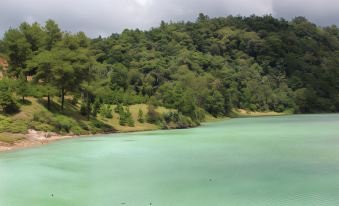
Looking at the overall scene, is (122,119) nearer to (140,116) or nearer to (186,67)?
(140,116)

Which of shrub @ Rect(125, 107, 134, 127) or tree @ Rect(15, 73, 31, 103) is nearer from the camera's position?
tree @ Rect(15, 73, 31, 103)

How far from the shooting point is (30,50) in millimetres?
62938

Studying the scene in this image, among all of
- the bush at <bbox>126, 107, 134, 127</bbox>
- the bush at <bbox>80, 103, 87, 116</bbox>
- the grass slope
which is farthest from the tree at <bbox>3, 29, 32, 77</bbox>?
the bush at <bbox>126, 107, 134, 127</bbox>

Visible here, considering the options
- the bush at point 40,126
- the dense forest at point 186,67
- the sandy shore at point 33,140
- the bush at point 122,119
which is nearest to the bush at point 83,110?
the dense forest at point 186,67

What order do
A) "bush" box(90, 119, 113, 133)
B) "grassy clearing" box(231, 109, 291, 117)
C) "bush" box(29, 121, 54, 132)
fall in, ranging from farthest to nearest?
"grassy clearing" box(231, 109, 291, 117), "bush" box(90, 119, 113, 133), "bush" box(29, 121, 54, 132)

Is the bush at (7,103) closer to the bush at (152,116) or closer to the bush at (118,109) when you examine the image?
the bush at (118,109)

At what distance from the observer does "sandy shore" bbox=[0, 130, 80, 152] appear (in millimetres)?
38500

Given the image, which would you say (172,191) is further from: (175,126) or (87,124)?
(175,126)

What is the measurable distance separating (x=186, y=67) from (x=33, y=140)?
260 feet

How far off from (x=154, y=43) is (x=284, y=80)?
46.5m

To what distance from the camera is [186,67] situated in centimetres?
11875

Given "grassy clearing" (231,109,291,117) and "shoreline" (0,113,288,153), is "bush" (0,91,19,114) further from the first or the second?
"grassy clearing" (231,109,291,117)

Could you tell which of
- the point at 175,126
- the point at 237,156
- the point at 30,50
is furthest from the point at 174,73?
the point at 237,156

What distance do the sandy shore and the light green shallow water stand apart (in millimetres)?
3407
